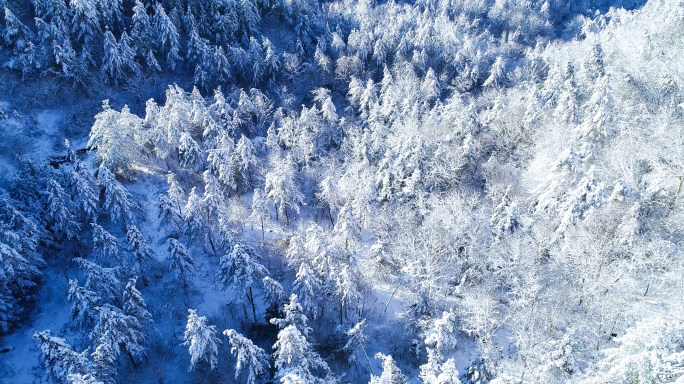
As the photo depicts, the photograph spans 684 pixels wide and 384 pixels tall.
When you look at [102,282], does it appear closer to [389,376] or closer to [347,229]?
[347,229]

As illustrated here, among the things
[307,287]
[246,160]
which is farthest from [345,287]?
[246,160]

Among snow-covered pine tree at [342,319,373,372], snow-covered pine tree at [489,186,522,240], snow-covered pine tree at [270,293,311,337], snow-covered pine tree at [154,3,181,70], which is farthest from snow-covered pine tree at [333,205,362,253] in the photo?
snow-covered pine tree at [154,3,181,70]

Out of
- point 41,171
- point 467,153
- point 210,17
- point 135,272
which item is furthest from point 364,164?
point 210,17

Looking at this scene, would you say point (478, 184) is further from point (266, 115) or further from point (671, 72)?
point (266, 115)

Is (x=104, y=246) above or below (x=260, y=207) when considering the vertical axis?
above

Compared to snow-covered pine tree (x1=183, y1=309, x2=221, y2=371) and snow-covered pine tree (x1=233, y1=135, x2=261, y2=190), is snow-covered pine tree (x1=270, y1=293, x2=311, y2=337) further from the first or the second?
snow-covered pine tree (x1=233, y1=135, x2=261, y2=190)

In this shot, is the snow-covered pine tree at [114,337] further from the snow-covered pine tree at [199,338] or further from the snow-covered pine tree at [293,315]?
the snow-covered pine tree at [293,315]
